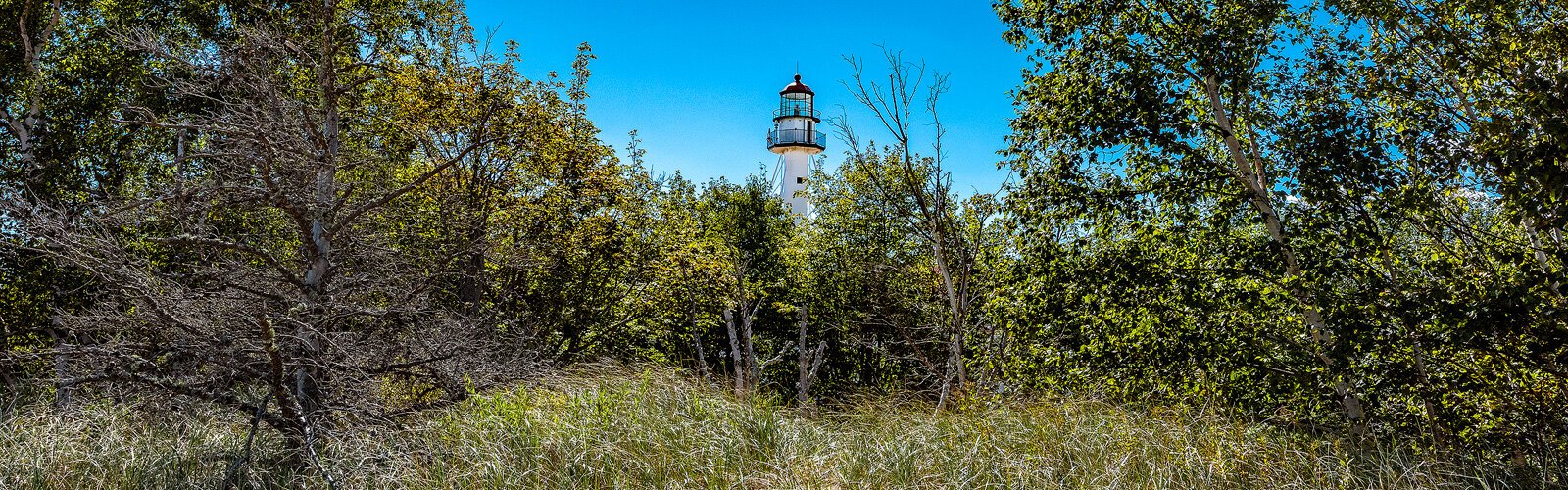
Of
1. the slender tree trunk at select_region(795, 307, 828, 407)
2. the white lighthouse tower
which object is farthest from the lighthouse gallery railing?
the slender tree trunk at select_region(795, 307, 828, 407)

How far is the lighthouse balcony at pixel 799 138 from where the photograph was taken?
102 ft

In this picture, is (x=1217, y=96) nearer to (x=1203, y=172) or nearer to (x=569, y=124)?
(x=1203, y=172)

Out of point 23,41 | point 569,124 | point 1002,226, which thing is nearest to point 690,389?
point 1002,226

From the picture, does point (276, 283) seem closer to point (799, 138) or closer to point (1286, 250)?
point (1286, 250)

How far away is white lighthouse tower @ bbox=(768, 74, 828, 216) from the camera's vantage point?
102 feet

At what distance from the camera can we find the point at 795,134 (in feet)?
102

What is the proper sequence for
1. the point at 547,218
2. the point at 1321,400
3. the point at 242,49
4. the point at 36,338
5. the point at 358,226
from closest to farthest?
1. the point at 1321,400
2. the point at 242,49
3. the point at 358,226
4. the point at 36,338
5. the point at 547,218

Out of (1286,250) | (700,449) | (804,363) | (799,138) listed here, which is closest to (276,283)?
(700,449)

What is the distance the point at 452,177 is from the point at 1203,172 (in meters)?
8.27

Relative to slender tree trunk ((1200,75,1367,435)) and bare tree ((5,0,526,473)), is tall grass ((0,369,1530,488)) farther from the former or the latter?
slender tree trunk ((1200,75,1367,435))

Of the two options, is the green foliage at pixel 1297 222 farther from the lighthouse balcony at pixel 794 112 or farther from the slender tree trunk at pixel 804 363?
the lighthouse balcony at pixel 794 112

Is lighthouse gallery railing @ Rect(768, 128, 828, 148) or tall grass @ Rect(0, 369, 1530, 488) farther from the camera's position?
lighthouse gallery railing @ Rect(768, 128, 828, 148)

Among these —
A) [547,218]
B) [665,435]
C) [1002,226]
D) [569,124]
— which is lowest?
[665,435]

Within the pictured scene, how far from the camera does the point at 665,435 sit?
6023mm
